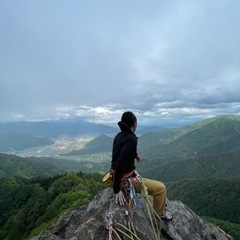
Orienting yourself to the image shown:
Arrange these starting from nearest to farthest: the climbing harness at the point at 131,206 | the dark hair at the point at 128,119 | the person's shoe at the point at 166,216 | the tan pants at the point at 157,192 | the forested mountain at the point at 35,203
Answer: the climbing harness at the point at 131,206, the dark hair at the point at 128,119, the tan pants at the point at 157,192, the person's shoe at the point at 166,216, the forested mountain at the point at 35,203

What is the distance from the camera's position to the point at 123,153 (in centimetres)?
1070

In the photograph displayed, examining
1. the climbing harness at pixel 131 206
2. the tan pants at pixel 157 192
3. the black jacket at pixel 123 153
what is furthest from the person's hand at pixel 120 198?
the tan pants at pixel 157 192

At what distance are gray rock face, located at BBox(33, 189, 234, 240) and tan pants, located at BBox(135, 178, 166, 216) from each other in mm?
551

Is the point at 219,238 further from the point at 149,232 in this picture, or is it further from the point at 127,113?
the point at 127,113

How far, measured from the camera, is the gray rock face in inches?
434

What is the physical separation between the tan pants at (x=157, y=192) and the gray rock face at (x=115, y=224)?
0.55 m

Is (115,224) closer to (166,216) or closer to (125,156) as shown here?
(125,156)

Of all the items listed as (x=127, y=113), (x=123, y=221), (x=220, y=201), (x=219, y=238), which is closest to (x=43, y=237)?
(x=123, y=221)

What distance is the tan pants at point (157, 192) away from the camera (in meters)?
12.1

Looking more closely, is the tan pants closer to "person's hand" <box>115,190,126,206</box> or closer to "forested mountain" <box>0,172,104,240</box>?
"person's hand" <box>115,190,126,206</box>

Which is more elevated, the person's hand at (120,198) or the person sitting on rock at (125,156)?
the person sitting on rock at (125,156)

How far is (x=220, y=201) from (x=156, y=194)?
202m

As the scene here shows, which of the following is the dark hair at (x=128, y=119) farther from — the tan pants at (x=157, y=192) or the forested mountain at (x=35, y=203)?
the forested mountain at (x=35, y=203)

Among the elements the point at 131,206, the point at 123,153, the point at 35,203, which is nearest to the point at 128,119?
the point at 123,153
